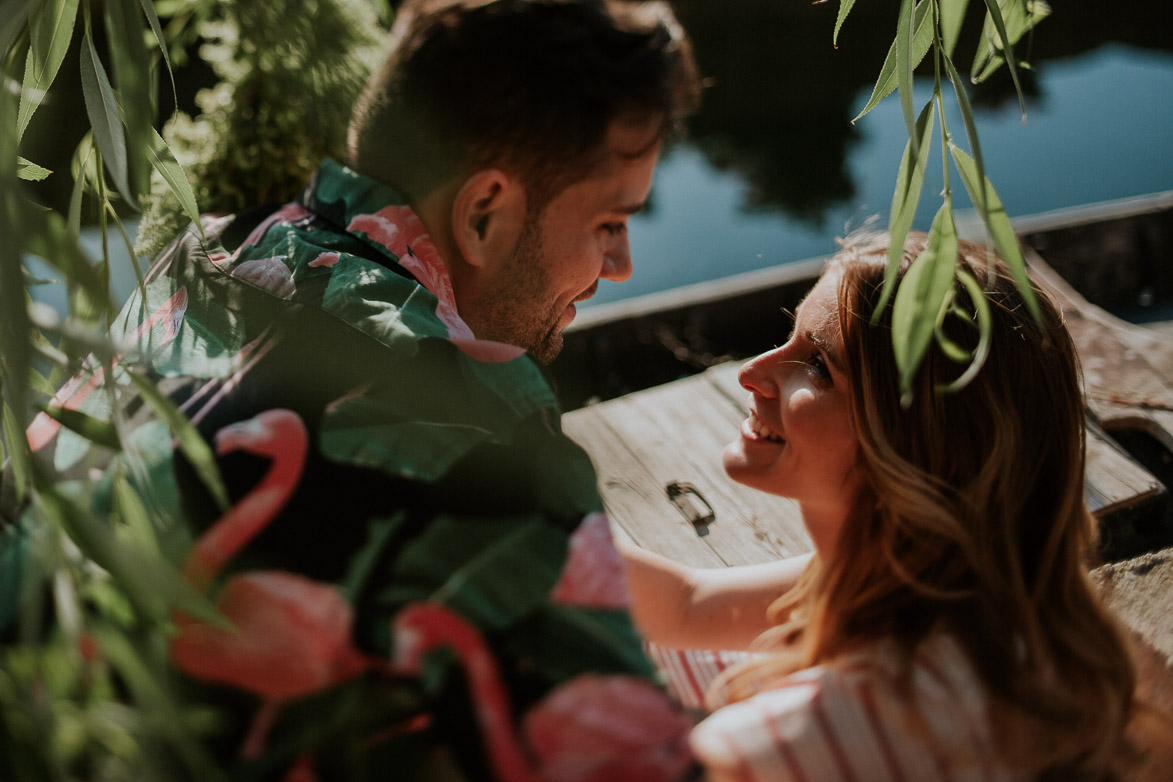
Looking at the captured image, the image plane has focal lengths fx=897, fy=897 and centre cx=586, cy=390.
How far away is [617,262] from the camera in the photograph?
1.67 meters

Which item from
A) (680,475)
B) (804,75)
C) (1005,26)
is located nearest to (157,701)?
(1005,26)

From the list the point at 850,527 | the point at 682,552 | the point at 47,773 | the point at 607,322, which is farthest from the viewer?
the point at 607,322

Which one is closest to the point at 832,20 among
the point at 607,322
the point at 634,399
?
the point at 607,322

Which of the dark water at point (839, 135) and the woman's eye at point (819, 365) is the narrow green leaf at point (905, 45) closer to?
the woman's eye at point (819, 365)

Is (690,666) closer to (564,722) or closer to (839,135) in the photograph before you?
(564,722)

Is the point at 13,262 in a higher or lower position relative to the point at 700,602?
higher

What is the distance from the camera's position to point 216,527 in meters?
0.87

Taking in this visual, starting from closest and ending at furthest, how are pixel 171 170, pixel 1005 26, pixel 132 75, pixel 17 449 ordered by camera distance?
pixel 132 75 < pixel 17 449 < pixel 171 170 < pixel 1005 26

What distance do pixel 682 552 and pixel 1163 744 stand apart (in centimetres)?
108

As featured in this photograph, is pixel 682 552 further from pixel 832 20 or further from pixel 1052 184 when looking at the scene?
pixel 832 20

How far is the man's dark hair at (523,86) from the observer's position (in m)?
1.40

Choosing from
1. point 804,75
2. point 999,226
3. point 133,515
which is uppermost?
point 999,226

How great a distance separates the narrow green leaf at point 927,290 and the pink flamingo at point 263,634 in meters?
0.61

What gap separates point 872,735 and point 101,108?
3.57ft
